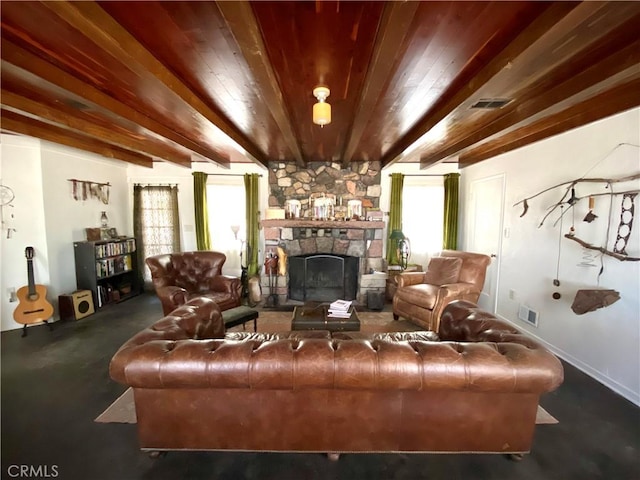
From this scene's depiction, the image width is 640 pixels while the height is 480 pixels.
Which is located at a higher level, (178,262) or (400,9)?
(400,9)

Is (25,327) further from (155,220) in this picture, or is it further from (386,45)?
(386,45)

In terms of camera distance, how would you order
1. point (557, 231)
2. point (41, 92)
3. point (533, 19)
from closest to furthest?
point (533, 19) → point (41, 92) → point (557, 231)

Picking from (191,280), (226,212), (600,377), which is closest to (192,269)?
(191,280)

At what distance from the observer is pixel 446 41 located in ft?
4.63

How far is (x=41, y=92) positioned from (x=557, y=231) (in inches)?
187

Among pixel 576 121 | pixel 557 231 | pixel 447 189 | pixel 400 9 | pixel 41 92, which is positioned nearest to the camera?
pixel 400 9

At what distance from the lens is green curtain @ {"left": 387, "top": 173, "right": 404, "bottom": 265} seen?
4.75m

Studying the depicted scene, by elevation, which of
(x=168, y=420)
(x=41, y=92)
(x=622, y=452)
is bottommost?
(x=622, y=452)

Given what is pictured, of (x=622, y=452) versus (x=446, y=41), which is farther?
(x=622, y=452)

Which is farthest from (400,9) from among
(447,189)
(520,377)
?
(447,189)

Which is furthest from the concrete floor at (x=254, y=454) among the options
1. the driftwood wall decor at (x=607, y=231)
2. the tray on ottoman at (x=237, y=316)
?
the tray on ottoman at (x=237, y=316)

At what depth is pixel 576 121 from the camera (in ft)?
8.76

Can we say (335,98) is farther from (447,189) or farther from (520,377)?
(447,189)

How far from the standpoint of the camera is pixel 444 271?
3693 mm
